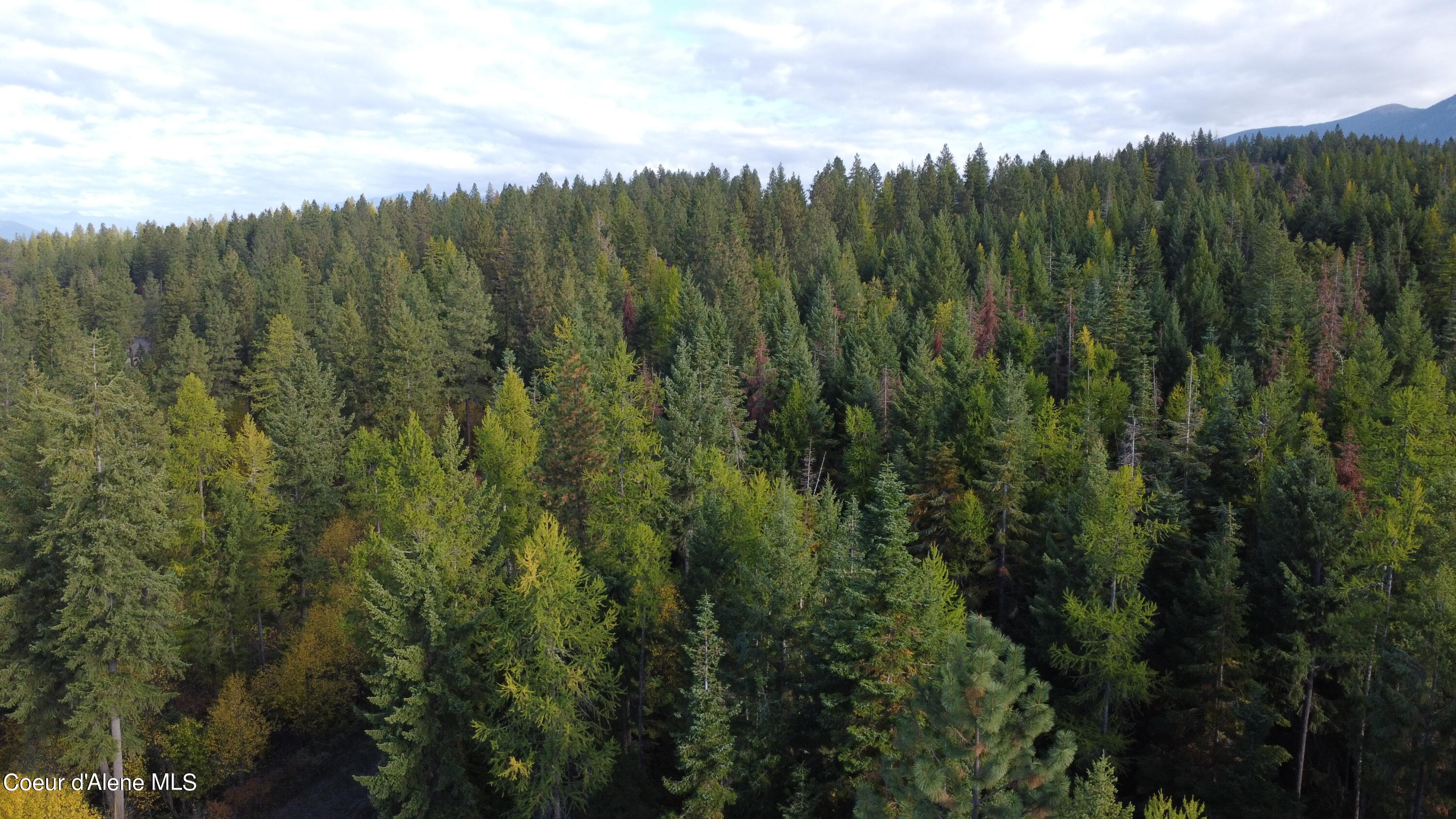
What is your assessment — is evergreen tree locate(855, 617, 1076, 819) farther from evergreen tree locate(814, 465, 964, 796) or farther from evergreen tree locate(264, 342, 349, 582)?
evergreen tree locate(264, 342, 349, 582)

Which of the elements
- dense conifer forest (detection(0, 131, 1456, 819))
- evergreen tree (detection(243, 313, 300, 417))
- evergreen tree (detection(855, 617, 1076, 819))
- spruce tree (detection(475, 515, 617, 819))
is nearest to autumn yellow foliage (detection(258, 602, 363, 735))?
dense conifer forest (detection(0, 131, 1456, 819))

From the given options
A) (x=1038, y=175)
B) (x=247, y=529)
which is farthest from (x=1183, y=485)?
(x=1038, y=175)

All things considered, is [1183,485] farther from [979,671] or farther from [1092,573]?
[979,671]

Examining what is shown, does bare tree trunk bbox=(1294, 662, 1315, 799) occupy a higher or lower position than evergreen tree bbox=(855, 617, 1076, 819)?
lower

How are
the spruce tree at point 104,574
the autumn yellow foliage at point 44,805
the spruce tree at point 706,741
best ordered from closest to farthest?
the spruce tree at point 706,741, the autumn yellow foliage at point 44,805, the spruce tree at point 104,574

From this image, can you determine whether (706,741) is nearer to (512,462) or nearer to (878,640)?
(878,640)

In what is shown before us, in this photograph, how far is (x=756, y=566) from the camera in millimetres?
26969

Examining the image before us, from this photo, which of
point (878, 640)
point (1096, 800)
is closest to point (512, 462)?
point (878, 640)

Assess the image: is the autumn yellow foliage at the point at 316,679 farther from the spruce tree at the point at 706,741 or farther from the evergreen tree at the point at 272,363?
the evergreen tree at the point at 272,363

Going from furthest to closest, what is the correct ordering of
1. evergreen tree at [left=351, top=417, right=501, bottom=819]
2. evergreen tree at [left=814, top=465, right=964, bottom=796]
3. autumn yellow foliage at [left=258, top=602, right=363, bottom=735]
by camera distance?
autumn yellow foliage at [left=258, top=602, right=363, bottom=735], evergreen tree at [left=351, top=417, right=501, bottom=819], evergreen tree at [left=814, top=465, right=964, bottom=796]

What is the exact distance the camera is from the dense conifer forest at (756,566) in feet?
70.8

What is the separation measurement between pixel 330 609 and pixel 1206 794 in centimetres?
3709

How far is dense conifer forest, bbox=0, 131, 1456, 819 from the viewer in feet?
70.8

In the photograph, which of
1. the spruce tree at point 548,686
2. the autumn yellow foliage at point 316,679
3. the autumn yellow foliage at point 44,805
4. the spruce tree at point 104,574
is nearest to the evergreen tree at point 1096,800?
the spruce tree at point 548,686
